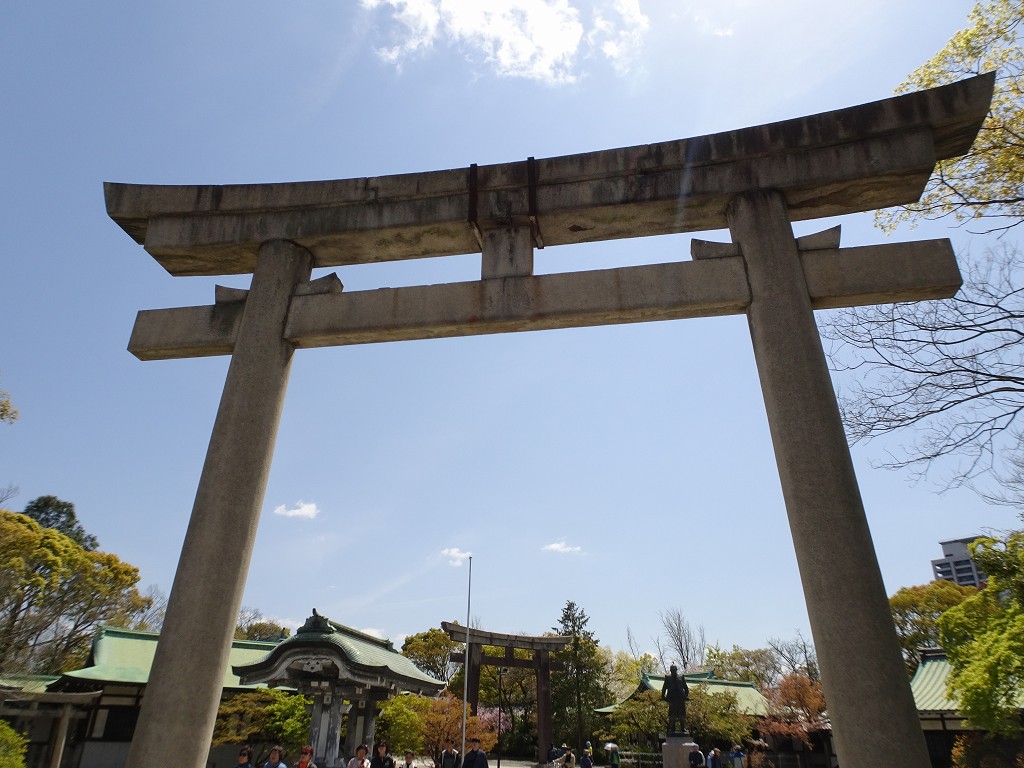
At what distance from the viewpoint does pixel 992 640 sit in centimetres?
1018

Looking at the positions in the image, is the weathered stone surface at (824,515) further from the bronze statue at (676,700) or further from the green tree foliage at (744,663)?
the green tree foliage at (744,663)

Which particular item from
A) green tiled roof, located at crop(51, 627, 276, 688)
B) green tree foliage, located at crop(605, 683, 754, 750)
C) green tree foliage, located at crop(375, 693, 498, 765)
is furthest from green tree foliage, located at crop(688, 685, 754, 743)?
green tiled roof, located at crop(51, 627, 276, 688)

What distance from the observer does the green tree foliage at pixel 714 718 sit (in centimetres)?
2377

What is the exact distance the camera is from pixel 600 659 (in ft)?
119

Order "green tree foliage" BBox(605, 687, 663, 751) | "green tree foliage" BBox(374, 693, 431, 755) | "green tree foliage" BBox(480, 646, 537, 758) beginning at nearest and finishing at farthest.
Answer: "green tree foliage" BBox(374, 693, 431, 755), "green tree foliage" BBox(605, 687, 663, 751), "green tree foliage" BBox(480, 646, 537, 758)

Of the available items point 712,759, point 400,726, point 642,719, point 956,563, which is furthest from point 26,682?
point 956,563

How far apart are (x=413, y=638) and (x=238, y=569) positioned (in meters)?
40.8

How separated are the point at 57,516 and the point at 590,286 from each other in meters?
45.5

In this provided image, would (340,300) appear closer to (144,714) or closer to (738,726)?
(144,714)

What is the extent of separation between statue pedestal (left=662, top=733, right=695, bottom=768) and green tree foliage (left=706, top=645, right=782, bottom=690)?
33.1 meters

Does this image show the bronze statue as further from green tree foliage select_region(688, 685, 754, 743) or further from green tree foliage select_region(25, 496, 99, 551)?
green tree foliage select_region(25, 496, 99, 551)

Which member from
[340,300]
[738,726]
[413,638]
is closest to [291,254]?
[340,300]

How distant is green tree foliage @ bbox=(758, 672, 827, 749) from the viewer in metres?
23.1

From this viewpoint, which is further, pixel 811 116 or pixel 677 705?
pixel 677 705
